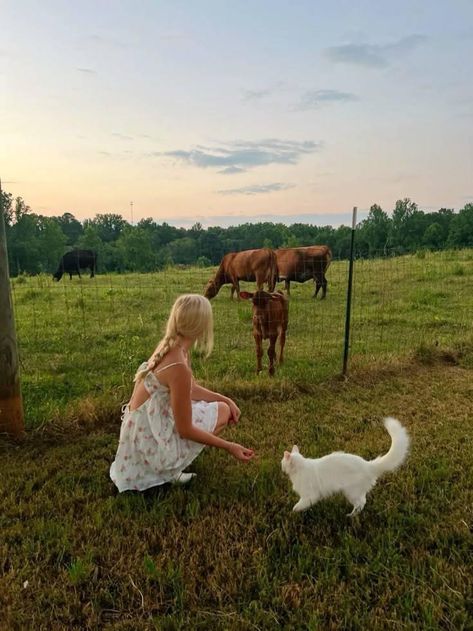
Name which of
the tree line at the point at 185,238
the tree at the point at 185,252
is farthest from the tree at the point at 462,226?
the tree at the point at 185,252

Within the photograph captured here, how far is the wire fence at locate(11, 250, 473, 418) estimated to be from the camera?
225 inches

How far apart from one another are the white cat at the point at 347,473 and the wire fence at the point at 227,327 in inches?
94.4

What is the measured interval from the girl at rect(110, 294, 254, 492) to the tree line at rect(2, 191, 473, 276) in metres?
2.22

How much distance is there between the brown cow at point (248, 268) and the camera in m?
12.9

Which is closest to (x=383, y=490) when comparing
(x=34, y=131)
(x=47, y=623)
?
(x=47, y=623)

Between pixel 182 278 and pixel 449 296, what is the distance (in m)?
7.99

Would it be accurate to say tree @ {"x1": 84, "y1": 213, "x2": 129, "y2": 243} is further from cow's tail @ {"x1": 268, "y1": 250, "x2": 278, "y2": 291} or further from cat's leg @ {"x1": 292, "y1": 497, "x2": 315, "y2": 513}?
cat's leg @ {"x1": 292, "y1": 497, "x2": 315, "y2": 513}

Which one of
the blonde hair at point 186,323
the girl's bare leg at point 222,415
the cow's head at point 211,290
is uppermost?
the blonde hair at point 186,323

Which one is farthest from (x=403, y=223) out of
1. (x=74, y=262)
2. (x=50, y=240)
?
(x=74, y=262)

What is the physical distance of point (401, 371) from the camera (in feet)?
19.5

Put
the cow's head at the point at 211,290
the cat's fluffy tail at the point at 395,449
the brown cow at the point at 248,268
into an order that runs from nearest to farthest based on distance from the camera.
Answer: the cat's fluffy tail at the point at 395,449 → the cow's head at the point at 211,290 → the brown cow at the point at 248,268

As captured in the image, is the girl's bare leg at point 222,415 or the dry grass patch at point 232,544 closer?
the dry grass patch at point 232,544

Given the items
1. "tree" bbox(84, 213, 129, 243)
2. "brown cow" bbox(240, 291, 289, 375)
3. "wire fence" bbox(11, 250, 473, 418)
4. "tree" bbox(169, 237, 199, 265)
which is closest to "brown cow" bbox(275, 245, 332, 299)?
"wire fence" bbox(11, 250, 473, 418)

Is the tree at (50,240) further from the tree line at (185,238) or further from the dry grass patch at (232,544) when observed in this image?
the dry grass patch at (232,544)
